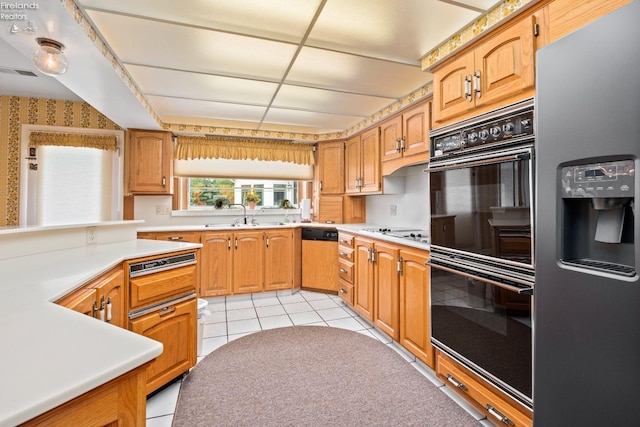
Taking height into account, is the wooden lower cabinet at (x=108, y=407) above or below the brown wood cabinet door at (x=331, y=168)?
below

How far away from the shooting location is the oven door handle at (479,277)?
1.35 metres

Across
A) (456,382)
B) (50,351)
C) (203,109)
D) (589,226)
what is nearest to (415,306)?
(456,382)

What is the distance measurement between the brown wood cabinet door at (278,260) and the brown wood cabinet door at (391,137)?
1.58 metres

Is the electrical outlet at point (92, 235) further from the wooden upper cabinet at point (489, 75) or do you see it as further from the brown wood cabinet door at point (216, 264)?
the wooden upper cabinet at point (489, 75)

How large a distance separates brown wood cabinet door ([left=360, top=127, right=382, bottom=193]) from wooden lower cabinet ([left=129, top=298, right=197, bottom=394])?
90.0 inches

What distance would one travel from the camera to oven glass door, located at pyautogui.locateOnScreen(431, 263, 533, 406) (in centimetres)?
136

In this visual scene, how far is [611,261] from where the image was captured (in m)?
0.94

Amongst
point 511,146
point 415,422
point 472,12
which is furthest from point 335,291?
point 472,12

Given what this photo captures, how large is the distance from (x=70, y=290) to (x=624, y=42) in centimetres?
193

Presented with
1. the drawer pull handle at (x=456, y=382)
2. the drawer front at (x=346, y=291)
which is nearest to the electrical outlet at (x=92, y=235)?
the drawer front at (x=346, y=291)

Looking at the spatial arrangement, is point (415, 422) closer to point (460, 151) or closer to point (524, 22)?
point (460, 151)

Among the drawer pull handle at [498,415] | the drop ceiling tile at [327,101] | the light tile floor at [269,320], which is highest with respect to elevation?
the drop ceiling tile at [327,101]

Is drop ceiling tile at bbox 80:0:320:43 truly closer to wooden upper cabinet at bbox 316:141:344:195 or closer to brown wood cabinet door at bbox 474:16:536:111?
brown wood cabinet door at bbox 474:16:536:111

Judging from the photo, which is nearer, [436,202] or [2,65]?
[436,202]
